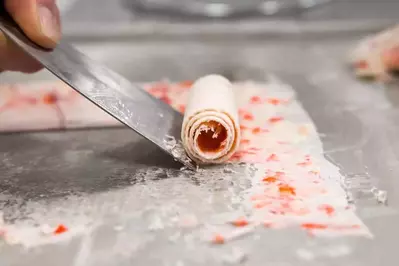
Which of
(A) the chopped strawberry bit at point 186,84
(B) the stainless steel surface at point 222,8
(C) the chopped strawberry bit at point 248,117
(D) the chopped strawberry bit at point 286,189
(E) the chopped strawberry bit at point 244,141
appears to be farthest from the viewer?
(B) the stainless steel surface at point 222,8

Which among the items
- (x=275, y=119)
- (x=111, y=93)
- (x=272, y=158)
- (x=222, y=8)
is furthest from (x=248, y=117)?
(x=222, y=8)

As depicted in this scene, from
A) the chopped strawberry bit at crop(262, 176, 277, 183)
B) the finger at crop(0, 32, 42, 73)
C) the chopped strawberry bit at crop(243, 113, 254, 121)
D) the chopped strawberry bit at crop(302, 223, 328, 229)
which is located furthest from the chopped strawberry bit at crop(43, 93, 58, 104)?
the chopped strawberry bit at crop(302, 223, 328, 229)

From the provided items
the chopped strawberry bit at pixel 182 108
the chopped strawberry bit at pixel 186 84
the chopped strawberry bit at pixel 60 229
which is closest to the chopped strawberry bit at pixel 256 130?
the chopped strawberry bit at pixel 182 108

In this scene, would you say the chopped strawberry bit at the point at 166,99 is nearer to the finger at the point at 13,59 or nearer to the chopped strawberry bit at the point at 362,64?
the finger at the point at 13,59

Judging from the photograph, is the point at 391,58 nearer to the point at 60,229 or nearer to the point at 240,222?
the point at 240,222

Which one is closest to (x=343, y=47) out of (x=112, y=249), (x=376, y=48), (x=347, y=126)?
(x=376, y=48)

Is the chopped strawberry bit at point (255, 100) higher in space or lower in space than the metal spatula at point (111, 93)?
higher

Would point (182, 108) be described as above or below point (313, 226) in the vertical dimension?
above

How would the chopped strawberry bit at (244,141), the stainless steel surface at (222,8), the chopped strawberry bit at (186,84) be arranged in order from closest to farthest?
the chopped strawberry bit at (244,141)
the chopped strawberry bit at (186,84)
the stainless steel surface at (222,8)
